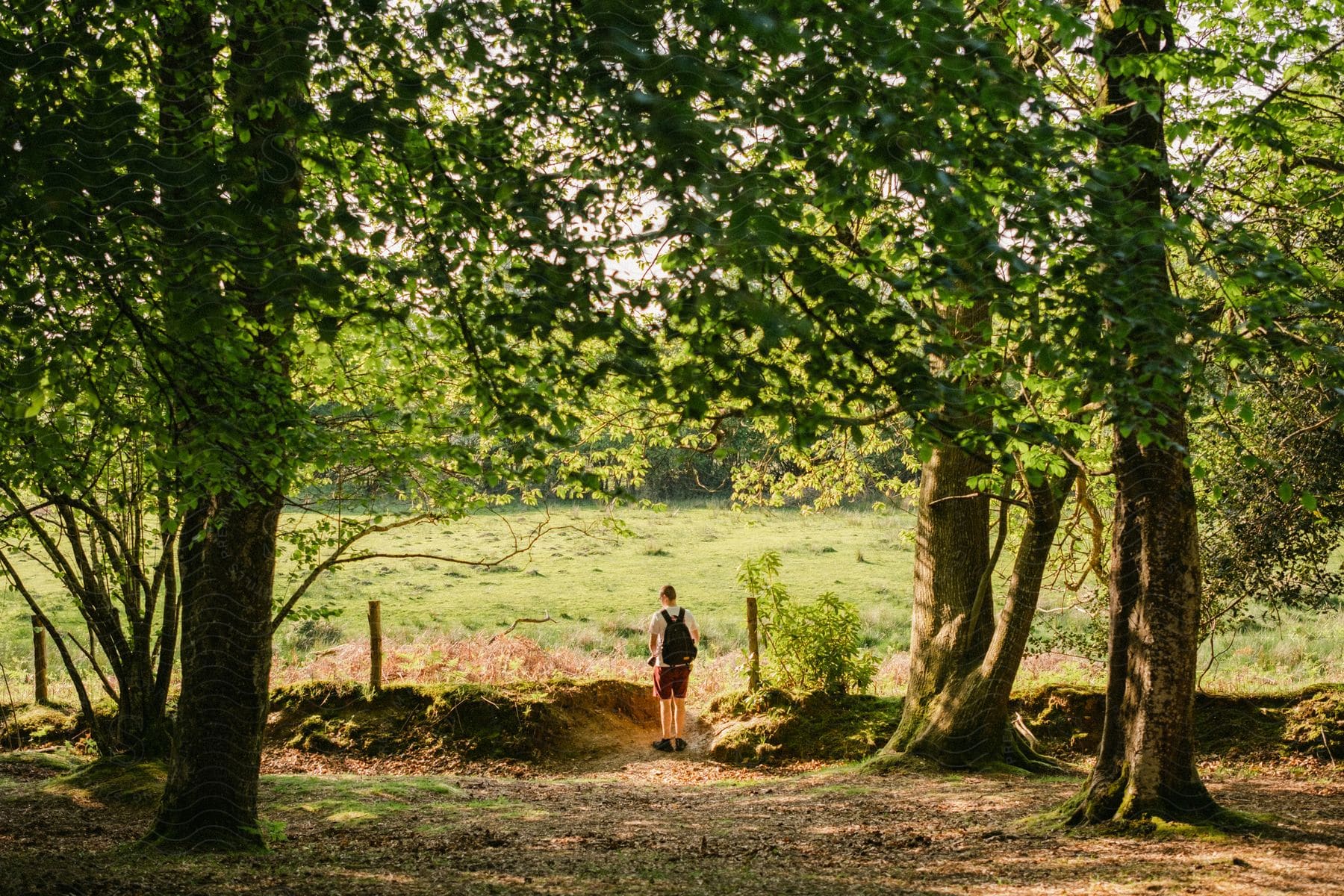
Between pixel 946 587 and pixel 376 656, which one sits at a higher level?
pixel 946 587

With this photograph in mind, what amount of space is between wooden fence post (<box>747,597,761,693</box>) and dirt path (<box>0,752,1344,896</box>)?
2.74 metres

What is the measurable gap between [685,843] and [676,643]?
4884mm

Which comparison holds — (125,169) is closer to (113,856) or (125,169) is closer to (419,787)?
(113,856)

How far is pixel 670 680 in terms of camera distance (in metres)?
11.8

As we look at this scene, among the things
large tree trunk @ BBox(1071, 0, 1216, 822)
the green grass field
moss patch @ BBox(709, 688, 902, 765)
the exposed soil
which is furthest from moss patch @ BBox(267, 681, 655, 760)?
large tree trunk @ BBox(1071, 0, 1216, 822)

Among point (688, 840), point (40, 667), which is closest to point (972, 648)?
point (688, 840)

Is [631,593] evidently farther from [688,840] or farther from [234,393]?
[234,393]

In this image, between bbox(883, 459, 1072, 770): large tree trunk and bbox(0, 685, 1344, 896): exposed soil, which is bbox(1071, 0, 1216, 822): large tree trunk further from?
bbox(883, 459, 1072, 770): large tree trunk

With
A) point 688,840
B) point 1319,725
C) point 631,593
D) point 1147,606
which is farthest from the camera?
point 631,593

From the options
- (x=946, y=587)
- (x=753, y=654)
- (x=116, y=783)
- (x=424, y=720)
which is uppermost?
(x=946, y=587)

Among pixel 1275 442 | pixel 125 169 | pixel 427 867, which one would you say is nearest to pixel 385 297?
pixel 125 169

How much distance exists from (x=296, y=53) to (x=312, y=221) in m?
0.74

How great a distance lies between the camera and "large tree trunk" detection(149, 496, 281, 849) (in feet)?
20.6

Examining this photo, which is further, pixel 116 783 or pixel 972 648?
pixel 972 648
